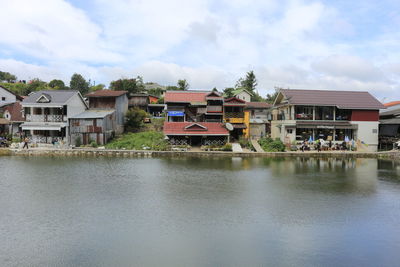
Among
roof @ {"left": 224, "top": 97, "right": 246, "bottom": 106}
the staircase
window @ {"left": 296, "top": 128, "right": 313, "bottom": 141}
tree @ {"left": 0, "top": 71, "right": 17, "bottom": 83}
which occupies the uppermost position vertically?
tree @ {"left": 0, "top": 71, "right": 17, "bottom": 83}

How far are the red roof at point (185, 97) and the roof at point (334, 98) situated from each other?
11.1 metres

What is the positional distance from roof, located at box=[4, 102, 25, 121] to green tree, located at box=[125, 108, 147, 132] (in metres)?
13.3

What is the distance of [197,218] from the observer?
13570 millimetres

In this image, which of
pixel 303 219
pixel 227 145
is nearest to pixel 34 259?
pixel 303 219

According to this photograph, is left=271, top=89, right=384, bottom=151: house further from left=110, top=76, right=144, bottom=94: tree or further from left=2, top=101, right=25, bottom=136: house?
left=2, top=101, right=25, bottom=136: house

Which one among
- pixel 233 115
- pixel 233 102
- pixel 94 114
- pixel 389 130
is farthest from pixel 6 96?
pixel 389 130

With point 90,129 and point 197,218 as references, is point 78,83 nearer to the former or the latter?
point 90,129

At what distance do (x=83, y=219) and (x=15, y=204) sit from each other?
450 cm

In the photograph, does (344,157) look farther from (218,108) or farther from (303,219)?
(303,219)

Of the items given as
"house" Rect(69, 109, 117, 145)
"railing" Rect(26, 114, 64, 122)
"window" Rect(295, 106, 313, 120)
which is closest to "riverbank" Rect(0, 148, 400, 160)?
"house" Rect(69, 109, 117, 145)

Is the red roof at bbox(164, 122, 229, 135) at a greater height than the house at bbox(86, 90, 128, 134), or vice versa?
the house at bbox(86, 90, 128, 134)

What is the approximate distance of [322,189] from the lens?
62.6 ft

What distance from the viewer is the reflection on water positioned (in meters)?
10.3

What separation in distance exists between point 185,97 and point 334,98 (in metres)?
19.6
